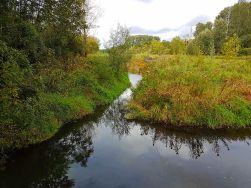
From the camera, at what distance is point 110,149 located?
42.6 feet

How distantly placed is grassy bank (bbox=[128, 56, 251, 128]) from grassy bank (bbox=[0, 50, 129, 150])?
3966 millimetres

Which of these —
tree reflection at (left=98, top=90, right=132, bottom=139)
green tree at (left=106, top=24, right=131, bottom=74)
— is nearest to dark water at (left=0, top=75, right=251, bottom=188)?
tree reflection at (left=98, top=90, right=132, bottom=139)

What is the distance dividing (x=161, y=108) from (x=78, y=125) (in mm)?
5119

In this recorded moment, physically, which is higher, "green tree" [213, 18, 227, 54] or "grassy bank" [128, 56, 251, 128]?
"green tree" [213, 18, 227, 54]

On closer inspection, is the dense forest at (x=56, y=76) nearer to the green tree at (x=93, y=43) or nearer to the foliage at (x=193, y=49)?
the green tree at (x=93, y=43)

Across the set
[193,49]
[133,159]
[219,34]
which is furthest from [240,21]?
[133,159]

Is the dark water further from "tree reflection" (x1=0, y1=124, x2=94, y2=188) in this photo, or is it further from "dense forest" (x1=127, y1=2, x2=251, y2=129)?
"dense forest" (x1=127, y1=2, x2=251, y2=129)

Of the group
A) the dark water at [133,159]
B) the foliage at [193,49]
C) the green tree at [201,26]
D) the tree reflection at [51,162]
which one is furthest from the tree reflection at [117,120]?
the green tree at [201,26]

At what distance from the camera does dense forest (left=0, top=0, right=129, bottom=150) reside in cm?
1095

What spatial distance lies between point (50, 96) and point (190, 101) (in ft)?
27.5

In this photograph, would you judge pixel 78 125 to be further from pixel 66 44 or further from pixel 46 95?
pixel 66 44

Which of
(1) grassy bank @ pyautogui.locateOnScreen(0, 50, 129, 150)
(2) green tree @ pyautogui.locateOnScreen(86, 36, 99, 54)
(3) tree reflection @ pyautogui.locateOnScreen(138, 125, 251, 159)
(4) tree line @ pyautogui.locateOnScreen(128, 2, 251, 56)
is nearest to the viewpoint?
(1) grassy bank @ pyautogui.locateOnScreen(0, 50, 129, 150)

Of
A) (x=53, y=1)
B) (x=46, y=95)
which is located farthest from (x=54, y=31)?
(x=46, y=95)

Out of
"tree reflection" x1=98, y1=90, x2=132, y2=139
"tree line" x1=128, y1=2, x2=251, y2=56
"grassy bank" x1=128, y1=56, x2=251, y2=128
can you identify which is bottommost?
"tree reflection" x1=98, y1=90, x2=132, y2=139
